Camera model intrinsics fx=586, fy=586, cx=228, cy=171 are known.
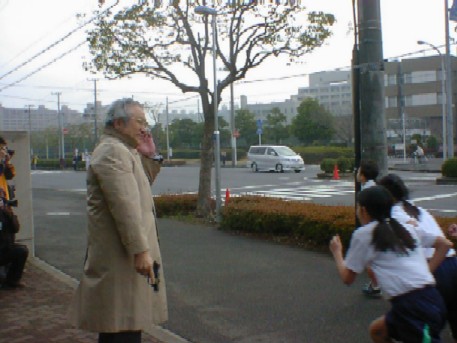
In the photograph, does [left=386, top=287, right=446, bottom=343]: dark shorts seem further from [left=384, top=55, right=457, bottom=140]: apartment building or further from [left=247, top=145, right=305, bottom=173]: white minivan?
[left=384, top=55, right=457, bottom=140]: apartment building

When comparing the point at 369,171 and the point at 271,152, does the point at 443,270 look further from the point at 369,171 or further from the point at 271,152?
the point at 271,152

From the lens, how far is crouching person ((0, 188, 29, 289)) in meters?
6.77

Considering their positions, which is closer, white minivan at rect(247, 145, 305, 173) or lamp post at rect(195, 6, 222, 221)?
lamp post at rect(195, 6, 222, 221)

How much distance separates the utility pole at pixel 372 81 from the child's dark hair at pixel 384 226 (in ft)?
11.1

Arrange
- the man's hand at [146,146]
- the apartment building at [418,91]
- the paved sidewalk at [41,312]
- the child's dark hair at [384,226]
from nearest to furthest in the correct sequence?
the child's dark hair at [384,226] < the man's hand at [146,146] < the paved sidewalk at [41,312] < the apartment building at [418,91]

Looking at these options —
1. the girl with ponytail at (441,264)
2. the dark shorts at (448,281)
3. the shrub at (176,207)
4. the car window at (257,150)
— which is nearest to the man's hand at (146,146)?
the girl with ponytail at (441,264)

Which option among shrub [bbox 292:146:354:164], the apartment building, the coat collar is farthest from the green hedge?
the apartment building

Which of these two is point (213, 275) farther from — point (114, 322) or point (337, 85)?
point (337, 85)

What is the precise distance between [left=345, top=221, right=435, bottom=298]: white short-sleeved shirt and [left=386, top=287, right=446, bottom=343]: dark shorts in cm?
4

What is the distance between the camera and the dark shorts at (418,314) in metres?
3.19

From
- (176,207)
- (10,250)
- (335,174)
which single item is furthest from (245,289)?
(335,174)

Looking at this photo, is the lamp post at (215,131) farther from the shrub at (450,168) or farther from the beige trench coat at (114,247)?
the shrub at (450,168)

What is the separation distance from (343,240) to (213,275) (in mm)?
2114

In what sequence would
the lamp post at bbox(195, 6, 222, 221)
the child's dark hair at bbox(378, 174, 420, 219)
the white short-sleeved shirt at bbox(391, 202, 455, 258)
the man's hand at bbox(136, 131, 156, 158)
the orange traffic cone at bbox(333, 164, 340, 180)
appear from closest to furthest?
the man's hand at bbox(136, 131, 156, 158) < the white short-sleeved shirt at bbox(391, 202, 455, 258) < the child's dark hair at bbox(378, 174, 420, 219) < the lamp post at bbox(195, 6, 222, 221) < the orange traffic cone at bbox(333, 164, 340, 180)
